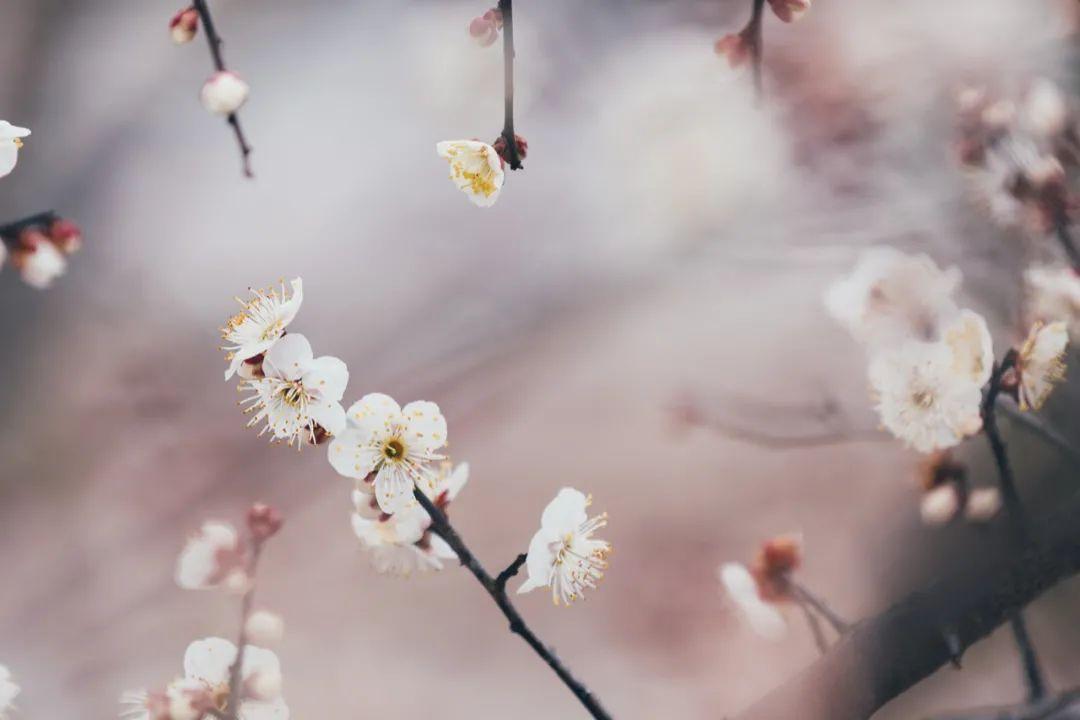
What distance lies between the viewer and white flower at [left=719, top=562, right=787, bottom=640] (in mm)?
732

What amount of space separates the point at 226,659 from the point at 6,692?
210 millimetres

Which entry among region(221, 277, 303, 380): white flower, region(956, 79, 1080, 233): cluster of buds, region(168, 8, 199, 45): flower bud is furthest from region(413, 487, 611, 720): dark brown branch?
region(956, 79, 1080, 233): cluster of buds

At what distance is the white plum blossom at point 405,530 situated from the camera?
0.52 metres

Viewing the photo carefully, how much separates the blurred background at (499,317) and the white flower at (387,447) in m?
0.26

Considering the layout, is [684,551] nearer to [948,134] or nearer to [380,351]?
[380,351]

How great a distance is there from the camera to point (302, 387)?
18.5 inches

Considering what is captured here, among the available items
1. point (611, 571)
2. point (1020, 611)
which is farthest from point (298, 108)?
point (1020, 611)

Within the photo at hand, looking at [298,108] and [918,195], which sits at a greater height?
[298,108]

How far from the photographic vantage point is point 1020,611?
2.18 feet

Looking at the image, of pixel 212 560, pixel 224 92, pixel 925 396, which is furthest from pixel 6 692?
pixel 925 396

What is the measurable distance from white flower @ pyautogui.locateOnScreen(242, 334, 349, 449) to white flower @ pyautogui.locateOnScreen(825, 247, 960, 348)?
47 cm

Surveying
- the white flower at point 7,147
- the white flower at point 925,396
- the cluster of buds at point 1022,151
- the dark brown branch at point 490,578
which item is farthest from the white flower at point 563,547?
the cluster of buds at point 1022,151

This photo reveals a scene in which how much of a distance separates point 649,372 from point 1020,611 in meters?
0.36

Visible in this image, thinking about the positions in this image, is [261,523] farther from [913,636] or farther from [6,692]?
[913,636]
